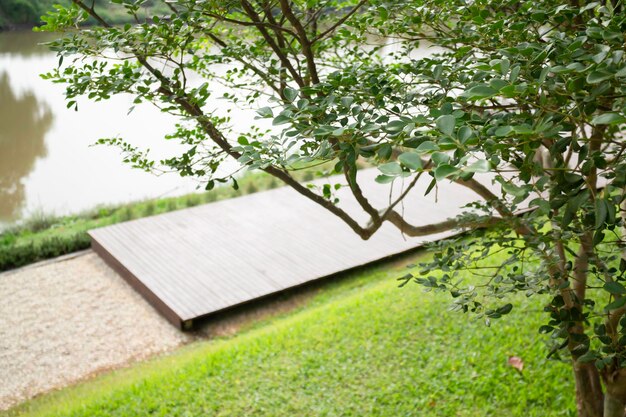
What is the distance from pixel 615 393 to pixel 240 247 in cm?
512

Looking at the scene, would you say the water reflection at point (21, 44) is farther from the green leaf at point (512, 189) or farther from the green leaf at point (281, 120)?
the green leaf at point (512, 189)

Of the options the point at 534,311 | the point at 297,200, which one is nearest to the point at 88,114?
the point at 297,200

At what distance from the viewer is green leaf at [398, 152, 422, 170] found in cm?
79

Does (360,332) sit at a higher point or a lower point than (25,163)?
lower

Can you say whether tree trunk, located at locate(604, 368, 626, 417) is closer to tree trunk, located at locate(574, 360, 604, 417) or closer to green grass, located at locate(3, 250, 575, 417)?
tree trunk, located at locate(574, 360, 604, 417)

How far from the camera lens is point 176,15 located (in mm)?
1860

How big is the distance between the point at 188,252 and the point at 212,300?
117 cm

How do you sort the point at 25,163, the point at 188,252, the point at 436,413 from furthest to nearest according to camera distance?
the point at 25,163, the point at 188,252, the point at 436,413

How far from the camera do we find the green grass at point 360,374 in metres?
3.43

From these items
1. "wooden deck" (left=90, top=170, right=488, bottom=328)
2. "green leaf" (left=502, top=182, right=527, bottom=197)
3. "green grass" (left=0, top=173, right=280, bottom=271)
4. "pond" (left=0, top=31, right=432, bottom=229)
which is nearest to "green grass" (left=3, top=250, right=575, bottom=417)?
"wooden deck" (left=90, top=170, right=488, bottom=328)

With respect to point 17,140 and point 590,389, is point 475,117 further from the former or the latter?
point 17,140

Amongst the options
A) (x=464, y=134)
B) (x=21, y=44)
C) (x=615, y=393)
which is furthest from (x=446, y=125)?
(x=21, y=44)

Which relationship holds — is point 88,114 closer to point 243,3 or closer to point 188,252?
point 188,252

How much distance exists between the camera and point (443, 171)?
2.54 ft
